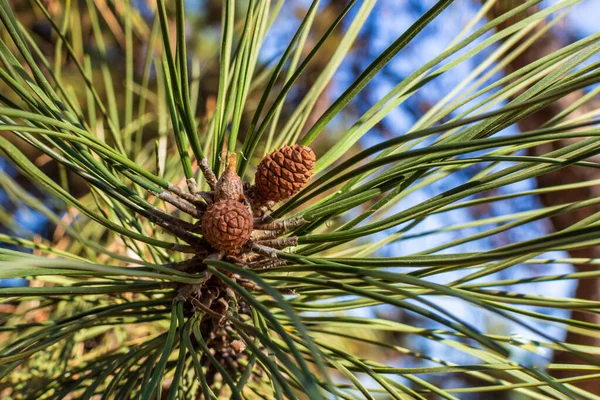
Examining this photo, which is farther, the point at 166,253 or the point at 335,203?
the point at 166,253

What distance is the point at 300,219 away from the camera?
477mm

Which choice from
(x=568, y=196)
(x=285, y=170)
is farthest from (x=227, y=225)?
(x=568, y=196)

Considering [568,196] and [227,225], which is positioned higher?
[568,196]

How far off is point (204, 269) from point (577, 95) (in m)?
1.22

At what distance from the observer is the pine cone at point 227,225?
17.7 inches

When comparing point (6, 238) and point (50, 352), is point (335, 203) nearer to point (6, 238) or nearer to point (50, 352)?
point (6, 238)

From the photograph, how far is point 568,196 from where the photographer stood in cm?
138

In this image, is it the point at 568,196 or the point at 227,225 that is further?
the point at 568,196

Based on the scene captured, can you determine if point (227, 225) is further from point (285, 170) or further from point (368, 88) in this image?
point (368, 88)

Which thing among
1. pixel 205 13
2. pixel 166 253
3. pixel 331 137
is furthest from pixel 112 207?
pixel 205 13

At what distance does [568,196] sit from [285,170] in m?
1.10

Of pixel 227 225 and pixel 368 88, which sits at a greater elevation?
pixel 368 88

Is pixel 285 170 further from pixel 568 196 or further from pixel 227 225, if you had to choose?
pixel 568 196

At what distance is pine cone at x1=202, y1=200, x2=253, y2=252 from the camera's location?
1.47ft
